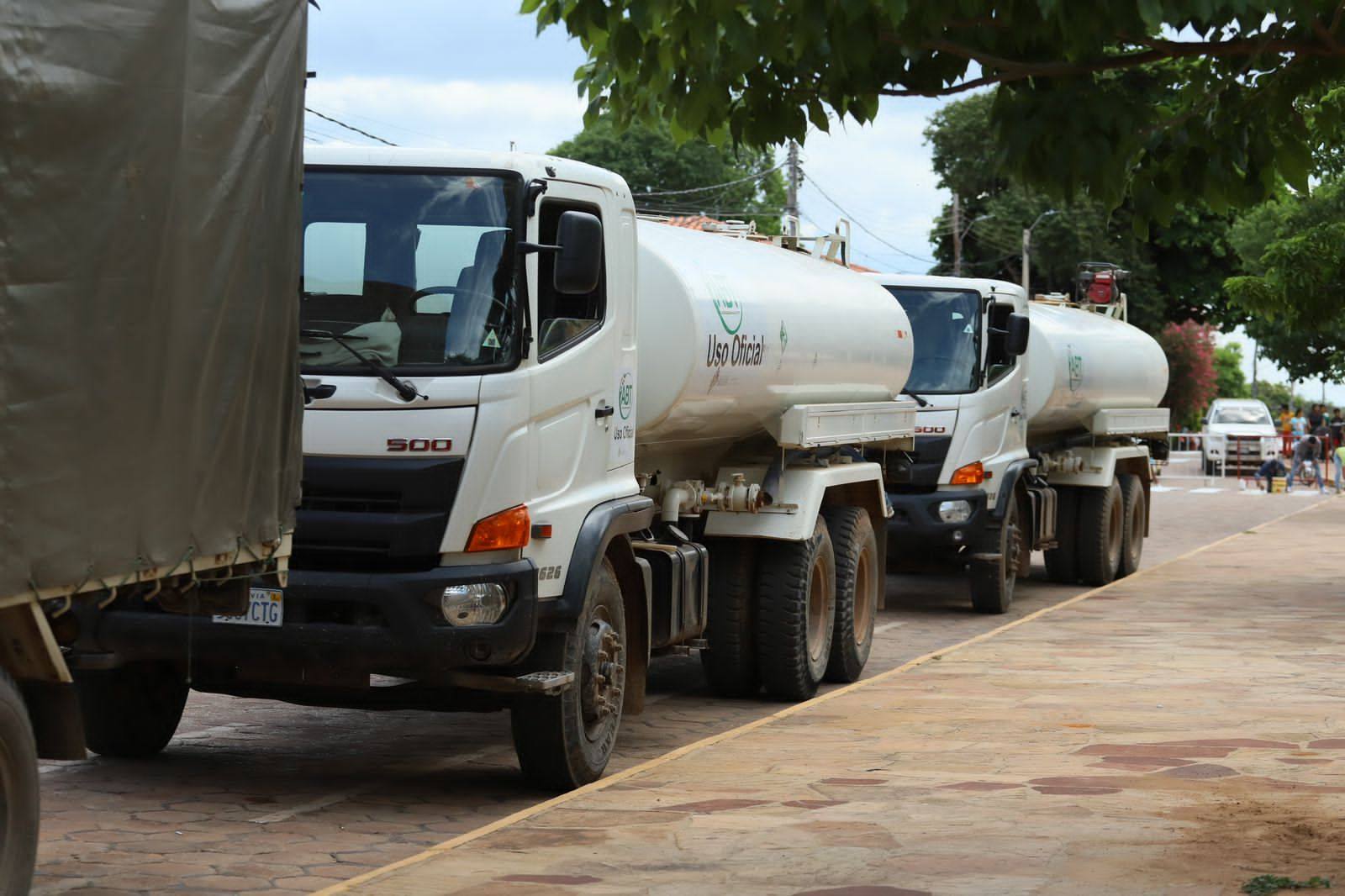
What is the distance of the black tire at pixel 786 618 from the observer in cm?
1201

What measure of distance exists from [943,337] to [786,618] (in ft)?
20.9

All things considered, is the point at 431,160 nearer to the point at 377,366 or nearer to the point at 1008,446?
the point at 377,366

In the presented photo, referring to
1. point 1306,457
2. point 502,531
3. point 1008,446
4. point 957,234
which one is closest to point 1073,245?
point 957,234

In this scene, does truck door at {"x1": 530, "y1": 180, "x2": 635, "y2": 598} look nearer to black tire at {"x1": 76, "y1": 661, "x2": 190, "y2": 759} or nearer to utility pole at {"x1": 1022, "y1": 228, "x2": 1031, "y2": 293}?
black tire at {"x1": 76, "y1": 661, "x2": 190, "y2": 759}

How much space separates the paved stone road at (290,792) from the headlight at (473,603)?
908 mm

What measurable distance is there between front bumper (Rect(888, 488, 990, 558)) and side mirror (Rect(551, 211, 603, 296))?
29.1 ft

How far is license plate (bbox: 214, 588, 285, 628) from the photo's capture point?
324 inches

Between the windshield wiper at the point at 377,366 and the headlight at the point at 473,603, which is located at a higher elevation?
the windshield wiper at the point at 377,366

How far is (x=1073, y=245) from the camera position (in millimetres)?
55094

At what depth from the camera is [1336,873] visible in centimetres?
694

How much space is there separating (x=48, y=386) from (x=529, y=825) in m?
3.09

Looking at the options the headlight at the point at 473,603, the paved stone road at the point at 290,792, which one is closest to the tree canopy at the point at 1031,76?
the headlight at the point at 473,603

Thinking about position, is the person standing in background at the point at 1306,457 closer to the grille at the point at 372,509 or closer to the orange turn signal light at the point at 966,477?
the orange turn signal light at the point at 966,477

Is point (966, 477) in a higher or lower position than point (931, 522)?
higher
